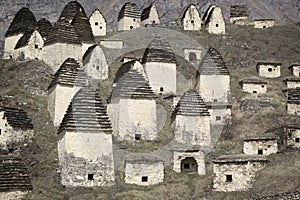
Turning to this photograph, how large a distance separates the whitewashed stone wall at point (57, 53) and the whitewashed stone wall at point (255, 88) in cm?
1489

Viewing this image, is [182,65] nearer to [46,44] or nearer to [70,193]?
[46,44]

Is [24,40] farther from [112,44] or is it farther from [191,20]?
[191,20]

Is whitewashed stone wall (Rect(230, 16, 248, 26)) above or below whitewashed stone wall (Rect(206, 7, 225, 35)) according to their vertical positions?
above

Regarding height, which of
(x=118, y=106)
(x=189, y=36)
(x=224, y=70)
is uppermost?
(x=189, y=36)

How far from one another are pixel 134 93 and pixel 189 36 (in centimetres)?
2224

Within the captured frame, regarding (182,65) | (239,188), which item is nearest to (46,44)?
(182,65)

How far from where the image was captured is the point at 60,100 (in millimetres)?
39281

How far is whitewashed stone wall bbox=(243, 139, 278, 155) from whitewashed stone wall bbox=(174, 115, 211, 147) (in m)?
4.20

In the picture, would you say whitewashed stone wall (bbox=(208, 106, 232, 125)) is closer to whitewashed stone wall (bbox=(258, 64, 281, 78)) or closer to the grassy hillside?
the grassy hillside

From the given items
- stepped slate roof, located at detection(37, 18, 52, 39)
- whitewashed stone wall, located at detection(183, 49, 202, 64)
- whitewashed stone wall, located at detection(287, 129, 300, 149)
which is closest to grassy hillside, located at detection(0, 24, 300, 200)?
whitewashed stone wall, located at detection(287, 129, 300, 149)

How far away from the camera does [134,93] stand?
1511 inches

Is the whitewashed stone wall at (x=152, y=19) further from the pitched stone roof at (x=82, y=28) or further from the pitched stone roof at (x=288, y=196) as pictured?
the pitched stone roof at (x=288, y=196)

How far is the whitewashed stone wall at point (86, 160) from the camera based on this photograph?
105 feet

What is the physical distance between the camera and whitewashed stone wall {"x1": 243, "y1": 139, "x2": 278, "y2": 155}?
34500mm
